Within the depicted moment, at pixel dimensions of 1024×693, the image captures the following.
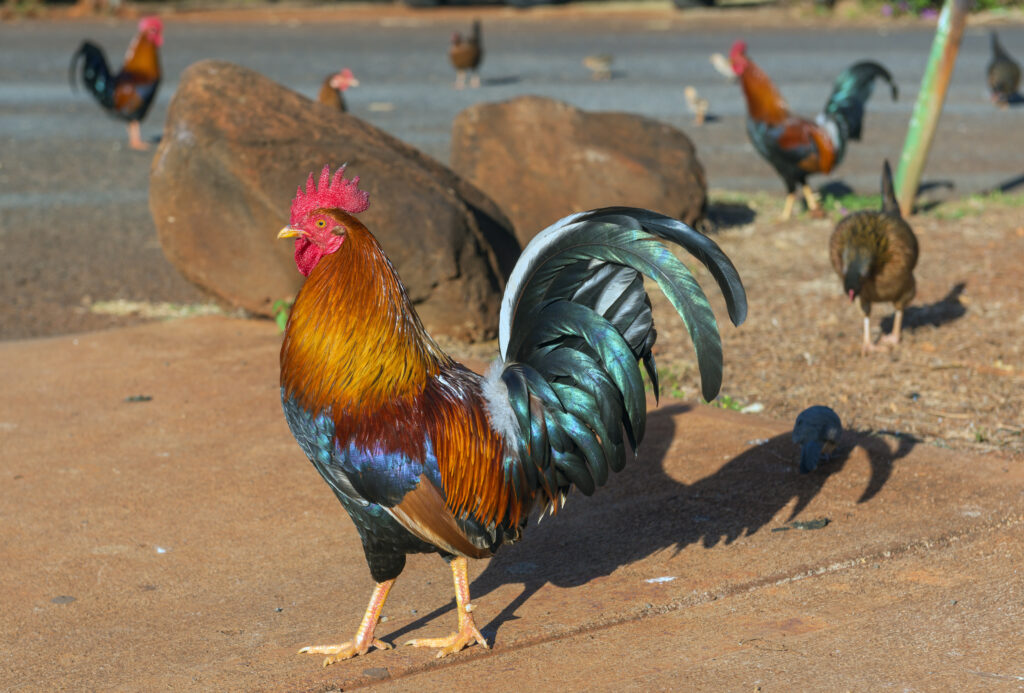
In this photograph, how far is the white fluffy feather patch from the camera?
13.4 ft

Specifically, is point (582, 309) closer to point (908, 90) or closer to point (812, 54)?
point (908, 90)

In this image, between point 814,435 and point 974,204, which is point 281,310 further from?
point 974,204

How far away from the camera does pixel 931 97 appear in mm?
10867

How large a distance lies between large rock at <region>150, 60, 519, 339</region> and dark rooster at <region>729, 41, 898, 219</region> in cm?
389

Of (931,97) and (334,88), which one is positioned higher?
(931,97)

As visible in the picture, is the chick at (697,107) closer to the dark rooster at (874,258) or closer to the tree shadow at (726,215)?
the tree shadow at (726,215)

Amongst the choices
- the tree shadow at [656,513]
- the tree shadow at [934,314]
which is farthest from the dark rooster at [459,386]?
the tree shadow at [934,314]

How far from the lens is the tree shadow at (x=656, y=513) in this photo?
482 cm

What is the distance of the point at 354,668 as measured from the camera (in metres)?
4.04

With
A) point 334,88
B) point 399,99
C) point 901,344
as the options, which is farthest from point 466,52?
point 901,344

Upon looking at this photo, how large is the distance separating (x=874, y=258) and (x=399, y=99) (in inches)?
486

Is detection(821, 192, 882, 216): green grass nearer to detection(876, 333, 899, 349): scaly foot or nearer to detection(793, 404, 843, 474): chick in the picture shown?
detection(876, 333, 899, 349): scaly foot

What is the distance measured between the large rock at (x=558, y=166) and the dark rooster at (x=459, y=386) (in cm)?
639

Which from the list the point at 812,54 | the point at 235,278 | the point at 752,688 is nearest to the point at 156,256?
the point at 235,278
